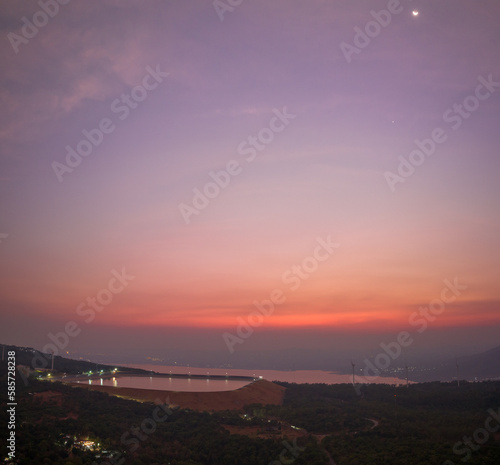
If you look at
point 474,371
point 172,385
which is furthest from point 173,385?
point 474,371

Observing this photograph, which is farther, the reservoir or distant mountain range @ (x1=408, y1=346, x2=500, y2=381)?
distant mountain range @ (x1=408, y1=346, x2=500, y2=381)

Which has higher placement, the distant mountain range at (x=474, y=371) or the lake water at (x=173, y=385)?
the distant mountain range at (x=474, y=371)

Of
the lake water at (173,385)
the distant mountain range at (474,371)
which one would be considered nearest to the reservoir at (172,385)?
the lake water at (173,385)

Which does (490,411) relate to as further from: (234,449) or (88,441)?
(88,441)

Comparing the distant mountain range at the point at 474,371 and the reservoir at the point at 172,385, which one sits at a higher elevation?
the distant mountain range at the point at 474,371

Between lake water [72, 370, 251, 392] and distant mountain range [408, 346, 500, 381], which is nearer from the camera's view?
lake water [72, 370, 251, 392]

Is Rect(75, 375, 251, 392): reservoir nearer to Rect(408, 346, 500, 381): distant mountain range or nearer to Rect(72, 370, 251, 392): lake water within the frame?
Rect(72, 370, 251, 392): lake water

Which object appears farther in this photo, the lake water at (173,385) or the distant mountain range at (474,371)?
the distant mountain range at (474,371)

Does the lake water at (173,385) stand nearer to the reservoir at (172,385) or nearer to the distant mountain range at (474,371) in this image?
the reservoir at (172,385)

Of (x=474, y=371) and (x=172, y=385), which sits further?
(x=474, y=371)

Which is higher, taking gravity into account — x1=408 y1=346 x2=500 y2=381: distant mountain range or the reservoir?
x1=408 y1=346 x2=500 y2=381: distant mountain range

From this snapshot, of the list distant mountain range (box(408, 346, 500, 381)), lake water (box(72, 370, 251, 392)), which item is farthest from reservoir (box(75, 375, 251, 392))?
distant mountain range (box(408, 346, 500, 381))

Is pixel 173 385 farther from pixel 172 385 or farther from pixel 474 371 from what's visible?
pixel 474 371
